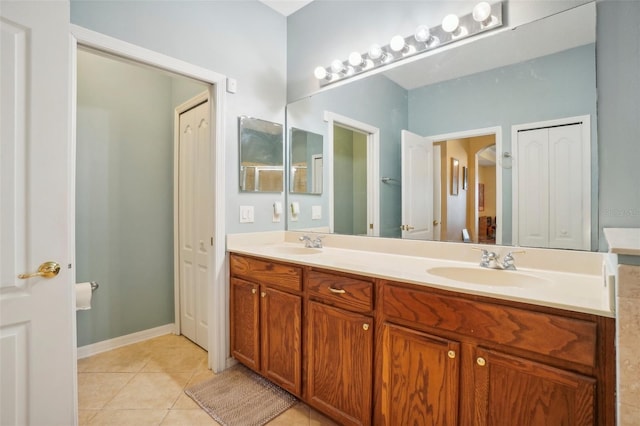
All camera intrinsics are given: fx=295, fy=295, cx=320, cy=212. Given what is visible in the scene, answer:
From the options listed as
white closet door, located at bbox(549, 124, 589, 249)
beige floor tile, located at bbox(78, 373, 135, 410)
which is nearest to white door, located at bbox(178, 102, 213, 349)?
beige floor tile, located at bbox(78, 373, 135, 410)

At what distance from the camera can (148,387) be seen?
1.89 m

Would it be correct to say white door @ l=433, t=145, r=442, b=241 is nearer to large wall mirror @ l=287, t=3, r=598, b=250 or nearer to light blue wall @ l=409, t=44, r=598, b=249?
large wall mirror @ l=287, t=3, r=598, b=250

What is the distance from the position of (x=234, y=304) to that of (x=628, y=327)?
1948 millimetres

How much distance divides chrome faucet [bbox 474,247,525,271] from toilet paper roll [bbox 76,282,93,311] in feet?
8.43

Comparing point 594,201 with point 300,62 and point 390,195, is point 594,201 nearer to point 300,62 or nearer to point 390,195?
point 390,195

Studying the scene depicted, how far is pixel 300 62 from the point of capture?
2.41 meters

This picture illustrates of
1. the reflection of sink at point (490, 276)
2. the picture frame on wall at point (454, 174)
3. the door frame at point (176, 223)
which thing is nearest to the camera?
the reflection of sink at point (490, 276)

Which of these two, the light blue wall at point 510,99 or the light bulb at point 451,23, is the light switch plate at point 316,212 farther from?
the light bulb at point 451,23

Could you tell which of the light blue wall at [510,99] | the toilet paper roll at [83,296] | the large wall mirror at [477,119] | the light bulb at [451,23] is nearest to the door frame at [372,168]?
the large wall mirror at [477,119]

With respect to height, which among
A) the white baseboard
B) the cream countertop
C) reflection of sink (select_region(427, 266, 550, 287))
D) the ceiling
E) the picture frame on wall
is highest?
the ceiling

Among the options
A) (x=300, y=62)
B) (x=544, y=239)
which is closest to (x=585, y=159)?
(x=544, y=239)

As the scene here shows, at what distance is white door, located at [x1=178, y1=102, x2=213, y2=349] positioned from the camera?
2.38 metres

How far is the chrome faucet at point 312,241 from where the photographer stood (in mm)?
2152

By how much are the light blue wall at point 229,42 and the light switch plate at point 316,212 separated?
28 cm
